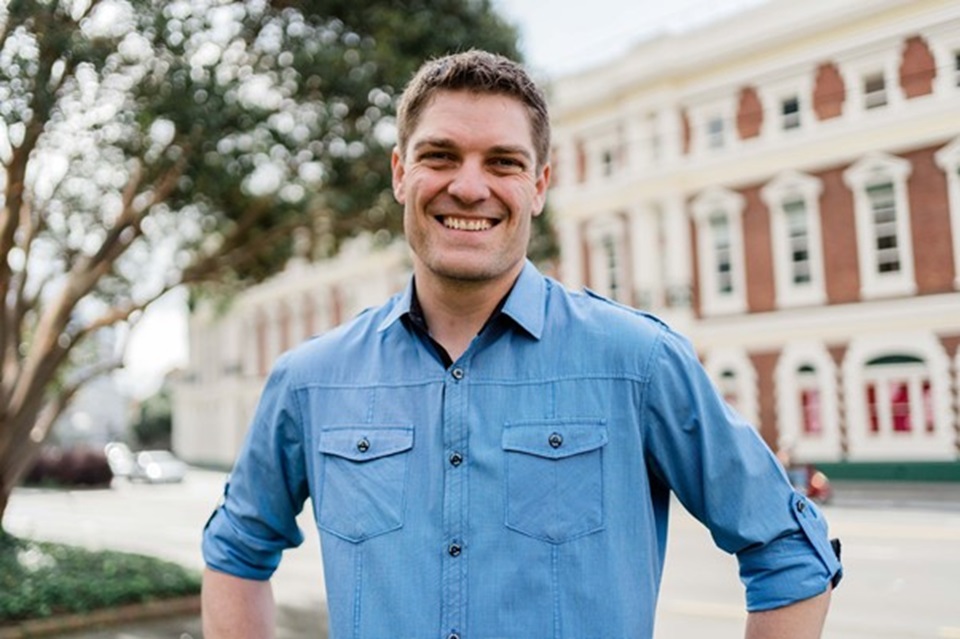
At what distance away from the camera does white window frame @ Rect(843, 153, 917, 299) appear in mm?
20188

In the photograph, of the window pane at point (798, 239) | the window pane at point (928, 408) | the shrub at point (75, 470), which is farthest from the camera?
the shrub at point (75, 470)

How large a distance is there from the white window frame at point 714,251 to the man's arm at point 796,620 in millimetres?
24505

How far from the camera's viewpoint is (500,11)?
452 inches

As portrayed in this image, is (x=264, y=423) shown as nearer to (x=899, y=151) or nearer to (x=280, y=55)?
(x=280, y=55)

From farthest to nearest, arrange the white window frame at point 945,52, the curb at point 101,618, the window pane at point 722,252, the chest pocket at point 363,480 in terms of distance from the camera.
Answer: the window pane at point 722,252
the white window frame at point 945,52
the curb at point 101,618
the chest pocket at point 363,480

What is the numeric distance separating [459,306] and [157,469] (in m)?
38.6

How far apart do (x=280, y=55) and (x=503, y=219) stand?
8.82 meters

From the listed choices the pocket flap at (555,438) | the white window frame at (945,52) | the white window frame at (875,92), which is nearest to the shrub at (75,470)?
the white window frame at (875,92)

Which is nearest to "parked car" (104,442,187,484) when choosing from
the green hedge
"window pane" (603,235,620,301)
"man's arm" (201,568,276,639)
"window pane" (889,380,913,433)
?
"window pane" (603,235,620,301)

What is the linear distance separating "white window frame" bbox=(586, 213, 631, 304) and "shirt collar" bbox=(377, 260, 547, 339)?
1042 inches

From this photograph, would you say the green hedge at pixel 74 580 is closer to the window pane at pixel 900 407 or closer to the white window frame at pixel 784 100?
the window pane at pixel 900 407

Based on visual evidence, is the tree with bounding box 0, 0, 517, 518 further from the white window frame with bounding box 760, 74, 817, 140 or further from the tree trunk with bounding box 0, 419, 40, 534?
the white window frame with bounding box 760, 74, 817, 140

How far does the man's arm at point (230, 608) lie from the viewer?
2072 mm

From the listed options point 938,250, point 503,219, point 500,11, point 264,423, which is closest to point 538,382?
point 503,219
